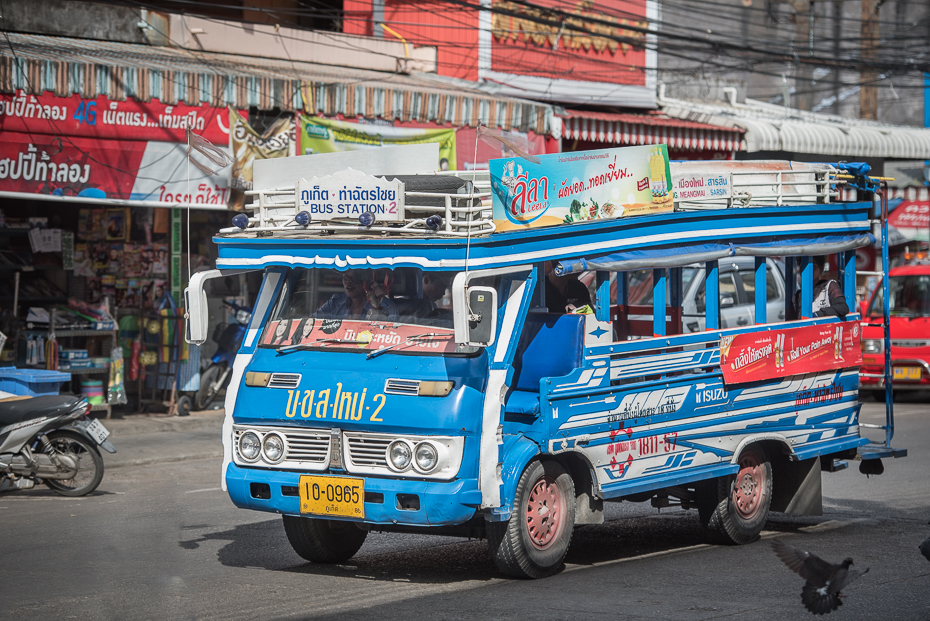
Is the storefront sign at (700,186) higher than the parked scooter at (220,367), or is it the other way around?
the storefront sign at (700,186)

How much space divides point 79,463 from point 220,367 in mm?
5263

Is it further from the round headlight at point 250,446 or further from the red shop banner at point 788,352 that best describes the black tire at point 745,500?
the round headlight at point 250,446

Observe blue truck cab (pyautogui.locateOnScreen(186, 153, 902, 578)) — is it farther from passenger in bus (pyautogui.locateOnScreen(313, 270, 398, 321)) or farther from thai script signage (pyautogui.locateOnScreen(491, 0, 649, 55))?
thai script signage (pyautogui.locateOnScreen(491, 0, 649, 55))

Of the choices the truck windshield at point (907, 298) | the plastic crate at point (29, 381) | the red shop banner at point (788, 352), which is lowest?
the plastic crate at point (29, 381)

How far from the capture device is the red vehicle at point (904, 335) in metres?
17.0

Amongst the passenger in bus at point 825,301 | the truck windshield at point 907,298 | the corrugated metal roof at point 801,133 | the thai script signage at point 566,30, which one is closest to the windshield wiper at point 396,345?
the passenger in bus at point 825,301

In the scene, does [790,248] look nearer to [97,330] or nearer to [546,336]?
[546,336]

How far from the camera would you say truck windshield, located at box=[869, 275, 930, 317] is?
696 inches

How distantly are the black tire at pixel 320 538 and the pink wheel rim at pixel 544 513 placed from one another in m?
1.24

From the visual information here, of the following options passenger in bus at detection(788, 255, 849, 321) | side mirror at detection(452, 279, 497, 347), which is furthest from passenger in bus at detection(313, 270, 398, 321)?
passenger in bus at detection(788, 255, 849, 321)

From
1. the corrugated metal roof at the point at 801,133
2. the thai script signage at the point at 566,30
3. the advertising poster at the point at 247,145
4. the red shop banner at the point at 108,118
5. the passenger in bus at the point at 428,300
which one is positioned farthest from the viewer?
the corrugated metal roof at the point at 801,133

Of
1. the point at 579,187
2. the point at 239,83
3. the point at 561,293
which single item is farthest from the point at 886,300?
the point at 239,83

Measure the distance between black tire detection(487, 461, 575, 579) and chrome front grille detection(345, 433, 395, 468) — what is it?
0.77m

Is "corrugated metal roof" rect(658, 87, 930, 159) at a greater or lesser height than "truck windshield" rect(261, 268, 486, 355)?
greater
